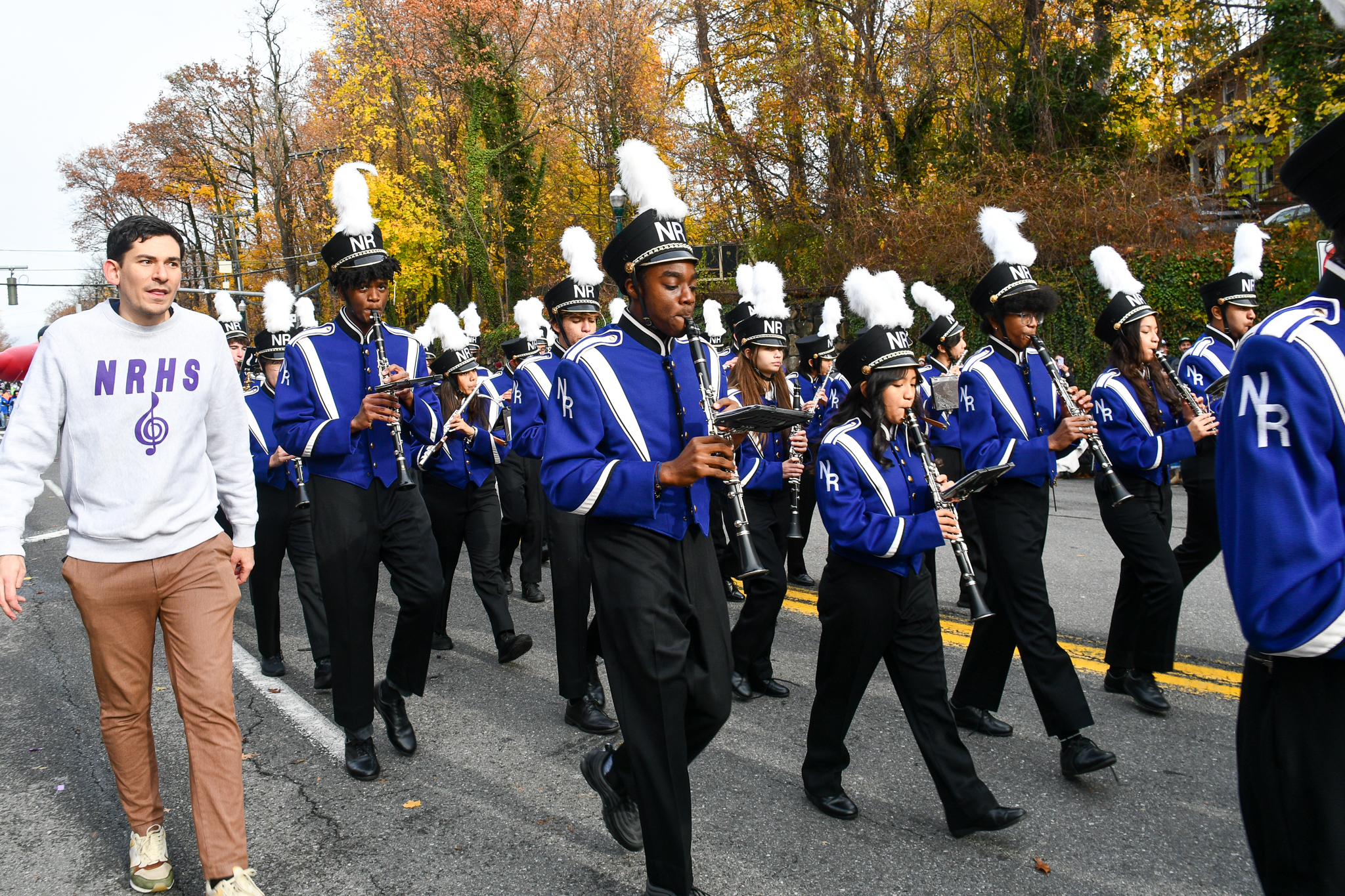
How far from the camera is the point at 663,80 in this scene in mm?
31969

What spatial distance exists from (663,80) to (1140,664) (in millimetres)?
30095

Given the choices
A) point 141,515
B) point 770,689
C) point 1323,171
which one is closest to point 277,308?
point 141,515

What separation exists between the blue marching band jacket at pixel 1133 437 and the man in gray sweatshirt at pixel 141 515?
172 inches

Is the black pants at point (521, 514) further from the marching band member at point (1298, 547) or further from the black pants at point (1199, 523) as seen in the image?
the marching band member at point (1298, 547)

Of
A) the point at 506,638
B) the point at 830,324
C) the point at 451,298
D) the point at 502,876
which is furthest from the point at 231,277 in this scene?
the point at 502,876

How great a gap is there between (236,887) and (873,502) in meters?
2.73

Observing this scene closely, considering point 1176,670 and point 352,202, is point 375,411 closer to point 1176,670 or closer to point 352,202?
point 352,202

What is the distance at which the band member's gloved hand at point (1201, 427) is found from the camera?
5234mm

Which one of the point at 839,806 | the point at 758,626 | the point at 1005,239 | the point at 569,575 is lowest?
the point at 839,806

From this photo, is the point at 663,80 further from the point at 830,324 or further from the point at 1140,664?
the point at 1140,664

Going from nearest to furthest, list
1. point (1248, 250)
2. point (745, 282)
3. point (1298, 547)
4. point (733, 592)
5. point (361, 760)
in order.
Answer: point (1298, 547)
point (361, 760)
point (1248, 250)
point (733, 592)
point (745, 282)

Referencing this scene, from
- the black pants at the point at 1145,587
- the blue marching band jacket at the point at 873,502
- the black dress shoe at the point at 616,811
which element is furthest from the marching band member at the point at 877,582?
the black pants at the point at 1145,587

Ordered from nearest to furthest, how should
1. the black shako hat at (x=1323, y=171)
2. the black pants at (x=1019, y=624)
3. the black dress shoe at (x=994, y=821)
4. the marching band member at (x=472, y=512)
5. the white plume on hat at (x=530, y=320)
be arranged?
the black shako hat at (x=1323, y=171) < the black dress shoe at (x=994, y=821) < the black pants at (x=1019, y=624) < the marching band member at (x=472, y=512) < the white plume on hat at (x=530, y=320)

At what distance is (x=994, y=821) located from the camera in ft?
11.9
